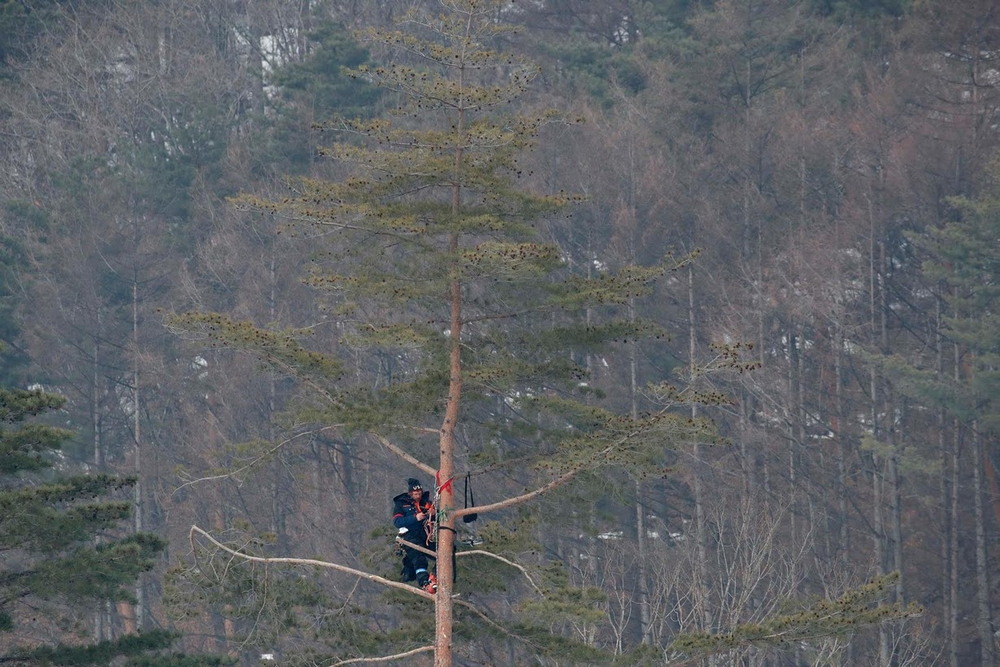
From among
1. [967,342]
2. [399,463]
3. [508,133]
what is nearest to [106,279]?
[399,463]

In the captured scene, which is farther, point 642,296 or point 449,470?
point 642,296

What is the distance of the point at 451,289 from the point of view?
1459 centimetres

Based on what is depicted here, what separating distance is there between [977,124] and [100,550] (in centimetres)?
1894

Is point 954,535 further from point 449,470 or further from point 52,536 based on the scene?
point 52,536

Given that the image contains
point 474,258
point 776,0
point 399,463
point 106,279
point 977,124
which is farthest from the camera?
point 776,0

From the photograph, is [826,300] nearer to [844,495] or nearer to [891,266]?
[891,266]

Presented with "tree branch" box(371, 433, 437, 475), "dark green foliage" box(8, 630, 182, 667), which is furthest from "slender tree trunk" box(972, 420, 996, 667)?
"dark green foliage" box(8, 630, 182, 667)

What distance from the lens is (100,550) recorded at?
14703 millimetres

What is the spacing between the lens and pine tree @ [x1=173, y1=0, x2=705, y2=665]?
541 inches

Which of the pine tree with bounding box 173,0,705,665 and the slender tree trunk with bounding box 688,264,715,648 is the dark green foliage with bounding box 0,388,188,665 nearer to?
the pine tree with bounding box 173,0,705,665

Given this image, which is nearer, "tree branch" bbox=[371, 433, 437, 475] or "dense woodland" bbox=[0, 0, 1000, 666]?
"tree branch" bbox=[371, 433, 437, 475]

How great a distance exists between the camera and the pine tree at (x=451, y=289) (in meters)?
13.8

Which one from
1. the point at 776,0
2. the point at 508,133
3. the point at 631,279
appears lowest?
the point at 631,279

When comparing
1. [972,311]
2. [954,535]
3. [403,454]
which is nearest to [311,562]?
[403,454]
